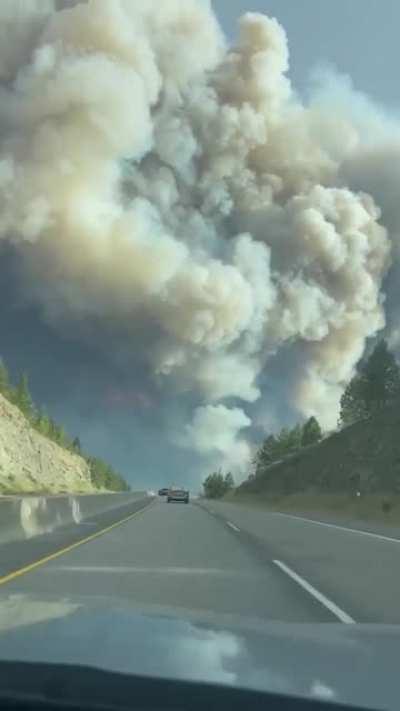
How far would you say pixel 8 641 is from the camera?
539 centimetres

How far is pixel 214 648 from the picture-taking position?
5387 millimetres

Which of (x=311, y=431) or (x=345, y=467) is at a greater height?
(x=311, y=431)

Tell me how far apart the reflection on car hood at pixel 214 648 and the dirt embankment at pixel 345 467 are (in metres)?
69.3

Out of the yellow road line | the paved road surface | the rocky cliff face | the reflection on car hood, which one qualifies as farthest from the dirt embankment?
the reflection on car hood

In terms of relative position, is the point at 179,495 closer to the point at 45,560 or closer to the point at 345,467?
the point at 345,467

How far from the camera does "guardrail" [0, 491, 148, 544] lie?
23.1 m

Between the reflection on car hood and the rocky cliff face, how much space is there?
263 ft

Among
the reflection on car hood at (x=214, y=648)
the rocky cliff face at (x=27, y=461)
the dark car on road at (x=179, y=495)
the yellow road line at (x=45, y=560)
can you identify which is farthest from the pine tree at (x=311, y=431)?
the reflection on car hood at (x=214, y=648)

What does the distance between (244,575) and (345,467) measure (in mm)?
84746

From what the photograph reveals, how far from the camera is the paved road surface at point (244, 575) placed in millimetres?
11602

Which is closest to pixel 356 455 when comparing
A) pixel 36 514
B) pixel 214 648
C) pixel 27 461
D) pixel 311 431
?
pixel 27 461

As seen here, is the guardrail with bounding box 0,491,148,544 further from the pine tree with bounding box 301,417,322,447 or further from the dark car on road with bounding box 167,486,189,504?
the pine tree with bounding box 301,417,322,447

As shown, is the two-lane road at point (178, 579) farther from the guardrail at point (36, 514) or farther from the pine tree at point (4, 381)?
the pine tree at point (4, 381)

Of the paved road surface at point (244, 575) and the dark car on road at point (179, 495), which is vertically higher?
the dark car on road at point (179, 495)
